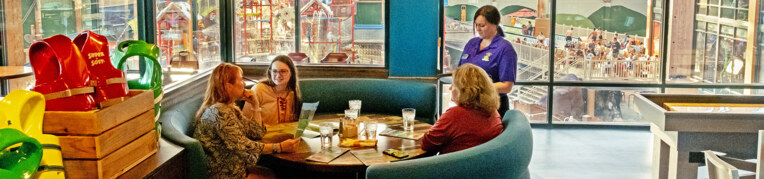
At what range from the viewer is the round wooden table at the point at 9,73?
3544 mm

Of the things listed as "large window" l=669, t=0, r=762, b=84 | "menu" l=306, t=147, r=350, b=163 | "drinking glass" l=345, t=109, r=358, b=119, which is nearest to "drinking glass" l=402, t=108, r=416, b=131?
"drinking glass" l=345, t=109, r=358, b=119

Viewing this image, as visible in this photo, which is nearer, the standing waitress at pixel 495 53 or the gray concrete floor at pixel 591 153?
the standing waitress at pixel 495 53

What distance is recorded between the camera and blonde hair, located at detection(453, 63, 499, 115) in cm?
375

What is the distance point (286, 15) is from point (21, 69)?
3.90 meters

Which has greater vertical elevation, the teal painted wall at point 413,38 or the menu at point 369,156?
the teal painted wall at point 413,38

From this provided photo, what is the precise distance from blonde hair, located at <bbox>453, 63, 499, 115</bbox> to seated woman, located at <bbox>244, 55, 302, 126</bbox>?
140cm

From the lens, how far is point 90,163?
2.41 metres

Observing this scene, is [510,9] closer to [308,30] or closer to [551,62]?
[551,62]

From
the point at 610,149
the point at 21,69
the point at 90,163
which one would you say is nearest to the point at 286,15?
the point at 610,149

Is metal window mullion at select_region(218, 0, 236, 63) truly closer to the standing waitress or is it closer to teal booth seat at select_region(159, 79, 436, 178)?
teal booth seat at select_region(159, 79, 436, 178)

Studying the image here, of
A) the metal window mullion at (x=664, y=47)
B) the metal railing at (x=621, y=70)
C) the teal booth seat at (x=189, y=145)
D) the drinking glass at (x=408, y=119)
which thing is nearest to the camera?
the teal booth seat at (x=189, y=145)

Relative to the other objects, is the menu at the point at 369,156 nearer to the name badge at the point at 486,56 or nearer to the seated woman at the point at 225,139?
the seated woman at the point at 225,139

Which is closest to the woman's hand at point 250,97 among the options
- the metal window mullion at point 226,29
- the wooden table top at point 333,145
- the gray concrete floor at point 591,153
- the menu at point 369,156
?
the wooden table top at point 333,145

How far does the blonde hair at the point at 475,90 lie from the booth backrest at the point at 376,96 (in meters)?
2.21
